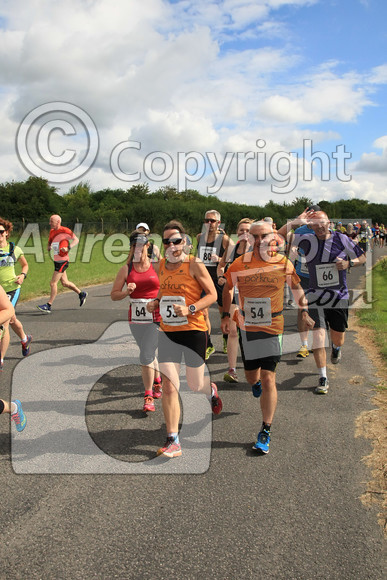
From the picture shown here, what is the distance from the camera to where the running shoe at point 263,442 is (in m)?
4.38

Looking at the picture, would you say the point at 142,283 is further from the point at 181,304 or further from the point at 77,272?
the point at 77,272

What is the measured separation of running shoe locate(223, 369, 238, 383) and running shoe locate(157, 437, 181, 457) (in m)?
2.16

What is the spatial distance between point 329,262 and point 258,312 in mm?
2152

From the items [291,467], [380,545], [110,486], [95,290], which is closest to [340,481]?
[291,467]

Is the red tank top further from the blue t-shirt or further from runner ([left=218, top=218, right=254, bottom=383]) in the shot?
the blue t-shirt

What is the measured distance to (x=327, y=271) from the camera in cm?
652

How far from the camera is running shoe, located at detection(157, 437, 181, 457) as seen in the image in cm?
427

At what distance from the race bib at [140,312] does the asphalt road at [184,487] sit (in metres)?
0.99

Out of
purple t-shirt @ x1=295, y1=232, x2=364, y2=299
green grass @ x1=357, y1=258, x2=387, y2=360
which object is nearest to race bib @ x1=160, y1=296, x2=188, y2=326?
purple t-shirt @ x1=295, y1=232, x2=364, y2=299

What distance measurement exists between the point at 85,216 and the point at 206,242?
36455 mm

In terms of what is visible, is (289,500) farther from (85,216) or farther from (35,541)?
(85,216)

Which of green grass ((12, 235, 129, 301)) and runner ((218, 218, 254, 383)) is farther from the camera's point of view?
green grass ((12, 235, 129, 301))

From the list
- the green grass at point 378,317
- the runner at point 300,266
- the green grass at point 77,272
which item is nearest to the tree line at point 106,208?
the green grass at point 77,272

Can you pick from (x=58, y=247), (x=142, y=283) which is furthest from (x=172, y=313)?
(x=58, y=247)
